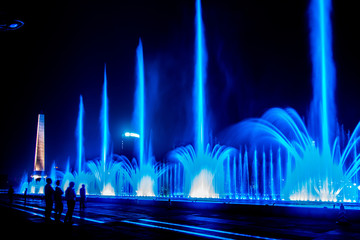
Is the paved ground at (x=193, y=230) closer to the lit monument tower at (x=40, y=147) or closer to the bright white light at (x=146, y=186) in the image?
the bright white light at (x=146, y=186)

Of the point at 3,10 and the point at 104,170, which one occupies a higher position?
the point at 3,10

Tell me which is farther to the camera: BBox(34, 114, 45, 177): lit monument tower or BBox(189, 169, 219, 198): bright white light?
BBox(34, 114, 45, 177): lit monument tower

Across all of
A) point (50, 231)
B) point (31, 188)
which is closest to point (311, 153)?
point (50, 231)

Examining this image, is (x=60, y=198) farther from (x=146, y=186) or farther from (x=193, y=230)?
(x=146, y=186)

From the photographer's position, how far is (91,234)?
324 inches

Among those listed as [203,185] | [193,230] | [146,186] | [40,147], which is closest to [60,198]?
[193,230]

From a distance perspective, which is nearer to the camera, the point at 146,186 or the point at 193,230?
the point at 193,230

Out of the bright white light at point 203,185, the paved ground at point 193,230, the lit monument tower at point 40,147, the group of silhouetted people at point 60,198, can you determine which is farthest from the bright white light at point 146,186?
the lit monument tower at point 40,147

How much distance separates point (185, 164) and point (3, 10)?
17455mm

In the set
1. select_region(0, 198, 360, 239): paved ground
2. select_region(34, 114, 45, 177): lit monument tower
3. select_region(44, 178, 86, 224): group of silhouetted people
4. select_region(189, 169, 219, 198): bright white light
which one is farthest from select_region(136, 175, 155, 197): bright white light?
select_region(34, 114, 45, 177): lit monument tower

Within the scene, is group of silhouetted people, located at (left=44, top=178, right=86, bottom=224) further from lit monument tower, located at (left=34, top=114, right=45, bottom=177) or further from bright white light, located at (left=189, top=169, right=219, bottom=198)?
lit monument tower, located at (left=34, top=114, right=45, bottom=177)

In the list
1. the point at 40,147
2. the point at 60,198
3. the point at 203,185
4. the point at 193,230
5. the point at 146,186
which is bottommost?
the point at 193,230

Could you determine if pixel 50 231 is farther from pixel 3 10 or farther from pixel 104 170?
pixel 104 170

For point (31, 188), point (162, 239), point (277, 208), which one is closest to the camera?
point (162, 239)
